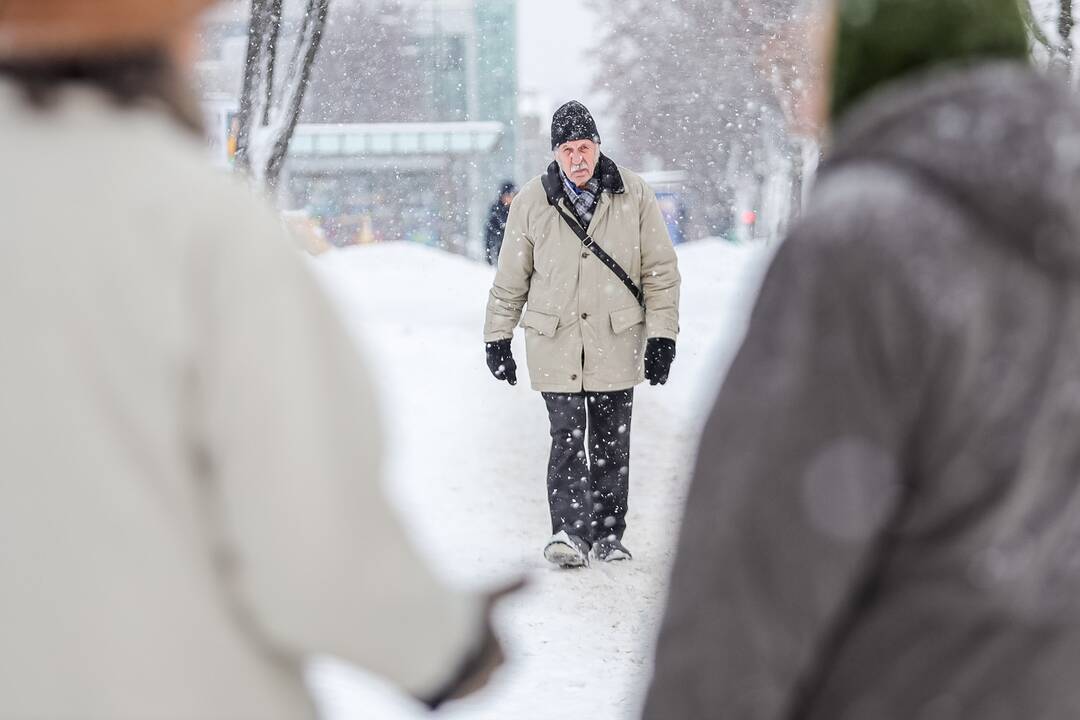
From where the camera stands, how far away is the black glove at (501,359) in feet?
20.2

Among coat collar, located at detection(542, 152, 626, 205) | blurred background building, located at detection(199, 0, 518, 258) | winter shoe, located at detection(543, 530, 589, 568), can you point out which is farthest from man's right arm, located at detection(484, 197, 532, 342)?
blurred background building, located at detection(199, 0, 518, 258)

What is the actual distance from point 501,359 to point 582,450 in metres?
0.59

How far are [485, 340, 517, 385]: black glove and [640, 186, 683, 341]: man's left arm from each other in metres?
0.69

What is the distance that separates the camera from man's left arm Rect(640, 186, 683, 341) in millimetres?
5953

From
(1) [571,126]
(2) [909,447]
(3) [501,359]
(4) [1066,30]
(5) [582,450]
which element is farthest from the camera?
(4) [1066,30]

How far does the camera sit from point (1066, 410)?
1287 mm

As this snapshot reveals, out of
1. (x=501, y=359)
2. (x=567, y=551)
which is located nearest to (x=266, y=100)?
(x=501, y=359)

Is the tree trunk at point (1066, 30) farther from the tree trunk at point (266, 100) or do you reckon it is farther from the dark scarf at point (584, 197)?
the tree trunk at point (266, 100)

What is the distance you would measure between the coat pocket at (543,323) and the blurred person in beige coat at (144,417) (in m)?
4.70

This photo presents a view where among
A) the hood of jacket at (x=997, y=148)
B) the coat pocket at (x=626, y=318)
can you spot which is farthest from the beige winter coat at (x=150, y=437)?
the coat pocket at (x=626, y=318)

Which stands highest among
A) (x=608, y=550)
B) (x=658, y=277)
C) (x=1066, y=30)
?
(x=1066, y=30)

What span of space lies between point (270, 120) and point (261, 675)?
716 centimetres

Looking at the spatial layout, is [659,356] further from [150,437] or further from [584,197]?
[150,437]

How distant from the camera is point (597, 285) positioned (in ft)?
19.6
